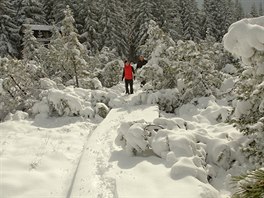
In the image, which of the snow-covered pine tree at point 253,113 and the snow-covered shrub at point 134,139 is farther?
the snow-covered shrub at point 134,139

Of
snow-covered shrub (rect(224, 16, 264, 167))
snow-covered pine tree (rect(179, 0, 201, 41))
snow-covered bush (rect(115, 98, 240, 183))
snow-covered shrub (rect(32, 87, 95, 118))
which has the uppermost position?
snow-covered shrub (rect(224, 16, 264, 167))

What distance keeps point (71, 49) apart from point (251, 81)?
12.4m

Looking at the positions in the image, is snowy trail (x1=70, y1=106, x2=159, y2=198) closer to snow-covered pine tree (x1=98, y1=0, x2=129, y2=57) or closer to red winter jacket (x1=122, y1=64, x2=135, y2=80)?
red winter jacket (x1=122, y1=64, x2=135, y2=80)

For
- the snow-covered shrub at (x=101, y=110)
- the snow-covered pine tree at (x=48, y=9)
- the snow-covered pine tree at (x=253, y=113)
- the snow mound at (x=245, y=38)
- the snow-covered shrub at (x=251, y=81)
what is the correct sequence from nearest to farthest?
the snow mound at (x=245, y=38)
the snow-covered shrub at (x=251, y=81)
the snow-covered pine tree at (x=253, y=113)
the snow-covered shrub at (x=101, y=110)
the snow-covered pine tree at (x=48, y=9)

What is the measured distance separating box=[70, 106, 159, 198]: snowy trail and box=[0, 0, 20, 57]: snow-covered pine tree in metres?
30.8

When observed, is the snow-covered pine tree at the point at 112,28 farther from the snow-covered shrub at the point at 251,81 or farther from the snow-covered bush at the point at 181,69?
the snow-covered shrub at the point at 251,81

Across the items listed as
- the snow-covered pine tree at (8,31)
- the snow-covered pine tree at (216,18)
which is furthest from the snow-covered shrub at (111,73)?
the snow-covered pine tree at (216,18)

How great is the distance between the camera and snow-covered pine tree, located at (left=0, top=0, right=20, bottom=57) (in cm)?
4038

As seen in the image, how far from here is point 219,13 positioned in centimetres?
5588

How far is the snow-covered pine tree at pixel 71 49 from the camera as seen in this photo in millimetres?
19156

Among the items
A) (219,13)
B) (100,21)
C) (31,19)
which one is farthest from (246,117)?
(219,13)

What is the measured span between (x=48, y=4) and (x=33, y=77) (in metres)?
35.1

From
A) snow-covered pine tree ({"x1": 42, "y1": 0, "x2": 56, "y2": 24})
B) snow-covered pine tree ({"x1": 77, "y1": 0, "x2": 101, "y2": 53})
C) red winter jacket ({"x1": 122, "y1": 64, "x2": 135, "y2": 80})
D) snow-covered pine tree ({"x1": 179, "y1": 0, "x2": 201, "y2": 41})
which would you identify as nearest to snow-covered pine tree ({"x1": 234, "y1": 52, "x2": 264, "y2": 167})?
red winter jacket ({"x1": 122, "y1": 64, "x2": 135, "y2": 80})

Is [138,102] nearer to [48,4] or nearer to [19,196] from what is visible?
[19,196]
